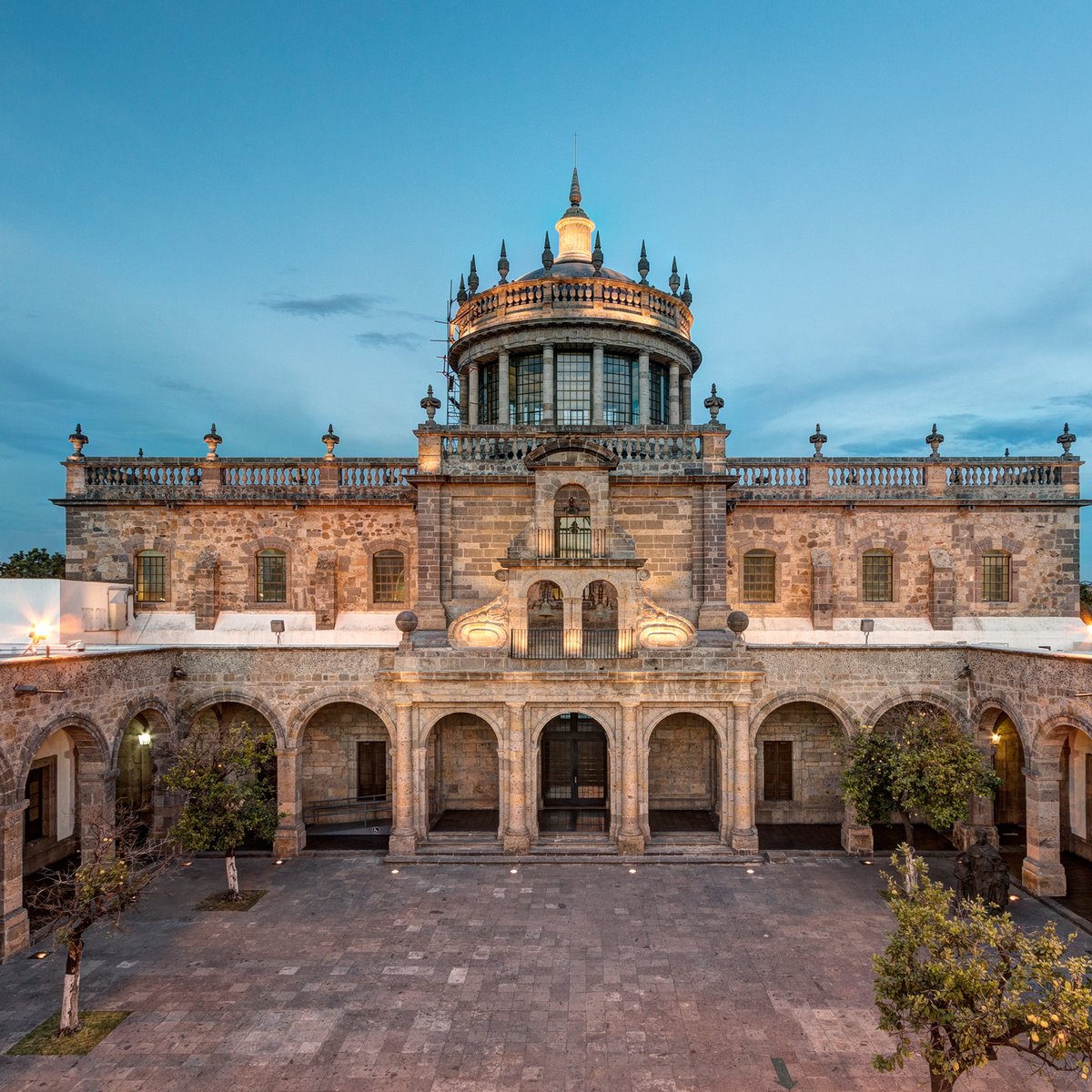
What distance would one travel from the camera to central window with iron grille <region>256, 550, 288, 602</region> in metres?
27.6

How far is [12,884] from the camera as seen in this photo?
16.5 meters

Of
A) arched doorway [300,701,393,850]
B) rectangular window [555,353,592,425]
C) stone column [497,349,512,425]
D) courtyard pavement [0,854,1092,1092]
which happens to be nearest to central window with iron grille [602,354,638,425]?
rectangular window [555,353,592,425]

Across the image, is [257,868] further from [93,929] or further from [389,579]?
[389,579]

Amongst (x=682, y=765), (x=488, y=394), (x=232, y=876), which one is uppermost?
(x=488, y=394)

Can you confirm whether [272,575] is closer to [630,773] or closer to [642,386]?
[630,773]

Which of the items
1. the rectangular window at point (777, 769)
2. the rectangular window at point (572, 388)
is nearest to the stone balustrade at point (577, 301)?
the rectangular window at point (572, 388)

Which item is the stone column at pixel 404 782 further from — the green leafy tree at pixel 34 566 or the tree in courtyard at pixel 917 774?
the green leafy tree at pixel 34 566

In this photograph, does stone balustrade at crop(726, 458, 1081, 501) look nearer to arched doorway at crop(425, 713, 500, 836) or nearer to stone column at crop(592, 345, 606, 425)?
stone column at crop(592, 345, 606, 425)

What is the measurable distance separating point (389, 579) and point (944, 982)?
22.0 meters

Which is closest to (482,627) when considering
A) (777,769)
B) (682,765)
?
(682,765)

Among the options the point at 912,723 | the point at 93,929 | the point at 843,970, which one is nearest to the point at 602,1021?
the point at 843,970

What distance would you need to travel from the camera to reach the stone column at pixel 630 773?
2220cm

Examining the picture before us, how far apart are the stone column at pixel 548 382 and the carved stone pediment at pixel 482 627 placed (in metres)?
9.88

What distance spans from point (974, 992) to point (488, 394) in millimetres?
27325
